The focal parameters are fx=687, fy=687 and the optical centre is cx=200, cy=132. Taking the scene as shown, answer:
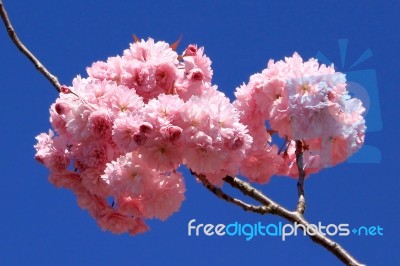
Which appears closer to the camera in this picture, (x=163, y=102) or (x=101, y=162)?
(x=163, y=102)

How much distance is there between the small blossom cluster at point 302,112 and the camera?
8.14ft

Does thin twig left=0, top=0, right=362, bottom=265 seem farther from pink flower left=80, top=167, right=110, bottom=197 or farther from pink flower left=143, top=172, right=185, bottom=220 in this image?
pink flower left=80, top=167, right=110, bottom=197

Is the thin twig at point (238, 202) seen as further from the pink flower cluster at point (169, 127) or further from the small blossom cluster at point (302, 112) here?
the small blossom cluster at point (302, 112)

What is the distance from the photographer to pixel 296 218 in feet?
7.69

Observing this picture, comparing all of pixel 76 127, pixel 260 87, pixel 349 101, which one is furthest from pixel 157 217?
pixel 349 101

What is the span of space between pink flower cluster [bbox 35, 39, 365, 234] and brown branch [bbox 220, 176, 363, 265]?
6 centimetres

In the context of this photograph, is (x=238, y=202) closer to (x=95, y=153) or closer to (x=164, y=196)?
(x=164, y=196)

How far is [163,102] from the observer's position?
2.29 m

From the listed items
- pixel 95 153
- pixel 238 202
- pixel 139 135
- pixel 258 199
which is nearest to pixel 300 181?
pixel 258 199

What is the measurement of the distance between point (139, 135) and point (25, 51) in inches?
29.0

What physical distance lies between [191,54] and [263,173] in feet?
1.88

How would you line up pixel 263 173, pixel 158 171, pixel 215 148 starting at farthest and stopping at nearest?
pixel 263 173
pixel 158 171
pixel 215 148

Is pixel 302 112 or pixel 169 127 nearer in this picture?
pixel 169 127

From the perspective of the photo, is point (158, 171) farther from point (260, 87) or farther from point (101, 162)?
point (260, 87)
